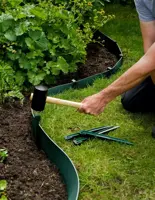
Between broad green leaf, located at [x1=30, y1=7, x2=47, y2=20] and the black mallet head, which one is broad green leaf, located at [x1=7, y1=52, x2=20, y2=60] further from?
the black mallet head

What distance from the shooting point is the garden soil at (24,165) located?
117 inches

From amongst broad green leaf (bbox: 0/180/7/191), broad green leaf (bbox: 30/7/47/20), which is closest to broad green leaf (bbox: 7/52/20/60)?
broad green leaf (bbox: 30/7/47/20)

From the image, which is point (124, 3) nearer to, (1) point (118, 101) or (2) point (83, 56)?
(2) point (83, 56)

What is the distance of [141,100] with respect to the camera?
13.0 feet

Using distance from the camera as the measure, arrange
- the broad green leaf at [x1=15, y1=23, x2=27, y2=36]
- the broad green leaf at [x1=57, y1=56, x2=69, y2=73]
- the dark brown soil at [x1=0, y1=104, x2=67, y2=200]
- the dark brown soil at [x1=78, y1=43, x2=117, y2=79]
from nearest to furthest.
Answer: the dark brown soil at [x1=0, y1=104, x2=67, y2=200]
the broad green leaf at [x1=15, y1=23, x2=27, y2=36]
the broad green leaf at [x1=57, y1=56, x2=69, y2=73]
the dark brown soil at [x1=78, y1=43, x2=117, y2=79]

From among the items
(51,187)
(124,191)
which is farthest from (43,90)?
(124,191)

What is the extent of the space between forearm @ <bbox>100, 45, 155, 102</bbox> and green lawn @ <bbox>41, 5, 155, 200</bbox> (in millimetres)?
499

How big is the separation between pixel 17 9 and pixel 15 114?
102 cm

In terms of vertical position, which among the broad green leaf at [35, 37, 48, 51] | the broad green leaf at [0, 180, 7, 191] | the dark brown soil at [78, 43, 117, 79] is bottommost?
the dark brown soil at [78, 43, 117, 79]

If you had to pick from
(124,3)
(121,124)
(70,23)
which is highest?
(70,23)

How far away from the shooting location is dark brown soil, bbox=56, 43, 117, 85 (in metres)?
4.64

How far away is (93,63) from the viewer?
502cm

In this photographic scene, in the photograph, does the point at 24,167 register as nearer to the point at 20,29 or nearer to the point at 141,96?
the point at 141,96

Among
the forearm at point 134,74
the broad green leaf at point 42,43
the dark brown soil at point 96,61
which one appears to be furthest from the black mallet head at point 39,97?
the dark brown soil at point 96,61
